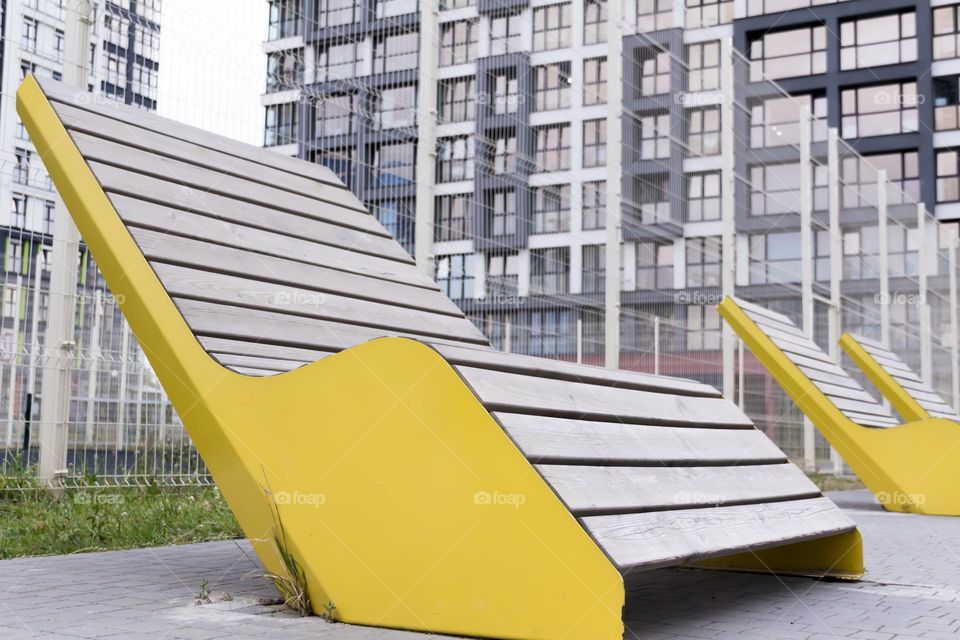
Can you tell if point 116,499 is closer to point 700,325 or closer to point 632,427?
point 632,427

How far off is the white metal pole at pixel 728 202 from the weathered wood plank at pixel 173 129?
6.25 meters

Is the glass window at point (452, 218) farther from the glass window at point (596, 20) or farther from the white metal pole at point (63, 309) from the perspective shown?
the white metal pole at point (63, 309)

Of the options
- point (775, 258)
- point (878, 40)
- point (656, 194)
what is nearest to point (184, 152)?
point (775, 258)

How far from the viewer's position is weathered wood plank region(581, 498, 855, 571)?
2.59 m

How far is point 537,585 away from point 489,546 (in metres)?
0.18

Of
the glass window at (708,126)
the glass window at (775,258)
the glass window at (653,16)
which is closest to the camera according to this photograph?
the glass window at (708,126)

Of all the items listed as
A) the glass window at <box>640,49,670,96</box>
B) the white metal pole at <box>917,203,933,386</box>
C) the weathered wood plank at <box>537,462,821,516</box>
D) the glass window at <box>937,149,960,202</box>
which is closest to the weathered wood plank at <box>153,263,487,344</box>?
the weathered wood plank at <box>537,462,821,516</box>

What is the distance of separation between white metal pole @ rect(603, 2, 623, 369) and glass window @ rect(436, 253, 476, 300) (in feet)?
4.15

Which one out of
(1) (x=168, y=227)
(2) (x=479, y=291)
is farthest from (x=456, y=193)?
(1) (x=168, y=227)

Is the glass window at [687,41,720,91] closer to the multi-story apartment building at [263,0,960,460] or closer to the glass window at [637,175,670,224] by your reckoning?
the multi-story apartment building at [263,0,960,460]

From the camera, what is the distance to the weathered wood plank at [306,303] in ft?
12.2

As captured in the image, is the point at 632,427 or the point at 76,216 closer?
the point at 632,427

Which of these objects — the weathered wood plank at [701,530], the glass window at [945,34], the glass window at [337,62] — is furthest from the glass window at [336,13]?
the glass window at [945,34]

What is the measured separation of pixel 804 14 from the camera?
1256 inches
